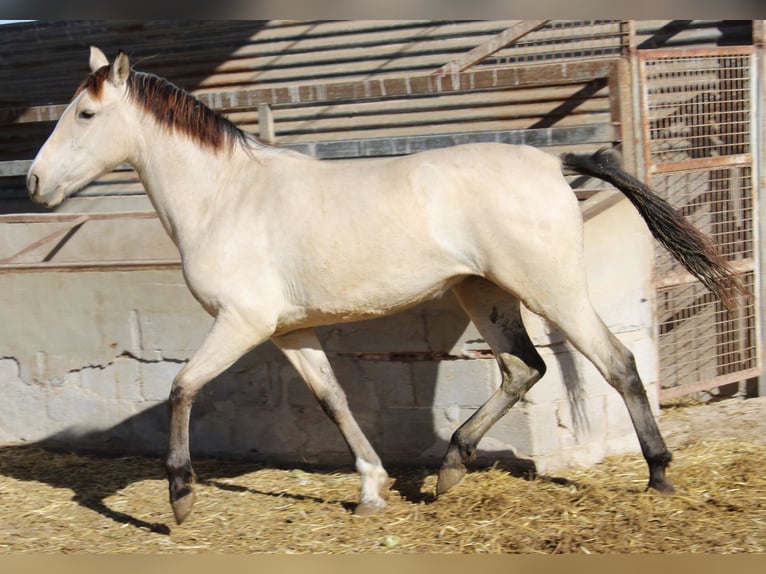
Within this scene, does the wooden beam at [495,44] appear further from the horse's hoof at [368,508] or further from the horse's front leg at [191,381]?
the horse's hoof at [368,508]

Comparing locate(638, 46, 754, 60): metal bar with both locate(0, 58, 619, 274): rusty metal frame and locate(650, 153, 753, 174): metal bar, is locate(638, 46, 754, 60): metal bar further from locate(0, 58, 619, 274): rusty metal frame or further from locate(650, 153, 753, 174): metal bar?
locate(650, 153, 753, 174): metal bar

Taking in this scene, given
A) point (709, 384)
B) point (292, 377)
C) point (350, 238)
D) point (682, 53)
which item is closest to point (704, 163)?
point (682, 53)

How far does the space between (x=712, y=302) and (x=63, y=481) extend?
450cm

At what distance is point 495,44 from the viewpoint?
28.8 feet

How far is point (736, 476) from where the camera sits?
4.75 meters

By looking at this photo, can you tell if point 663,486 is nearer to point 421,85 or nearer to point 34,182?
point 421,85

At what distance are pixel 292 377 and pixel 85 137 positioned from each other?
6.17ft

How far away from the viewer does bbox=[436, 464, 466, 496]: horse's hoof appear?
15.2 ft

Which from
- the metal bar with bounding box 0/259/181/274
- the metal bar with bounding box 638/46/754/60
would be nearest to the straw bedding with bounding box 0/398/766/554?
the metal bar with bounding box 0/259/181/274

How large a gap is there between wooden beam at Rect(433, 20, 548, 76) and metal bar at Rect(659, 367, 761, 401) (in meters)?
3.89

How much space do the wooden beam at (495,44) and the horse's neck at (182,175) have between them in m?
4.28

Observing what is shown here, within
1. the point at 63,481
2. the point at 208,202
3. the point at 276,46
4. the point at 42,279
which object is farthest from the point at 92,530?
the point at 276,46

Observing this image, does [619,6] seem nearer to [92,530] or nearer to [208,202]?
[208,202]

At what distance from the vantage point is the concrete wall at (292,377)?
5164 millimetres
